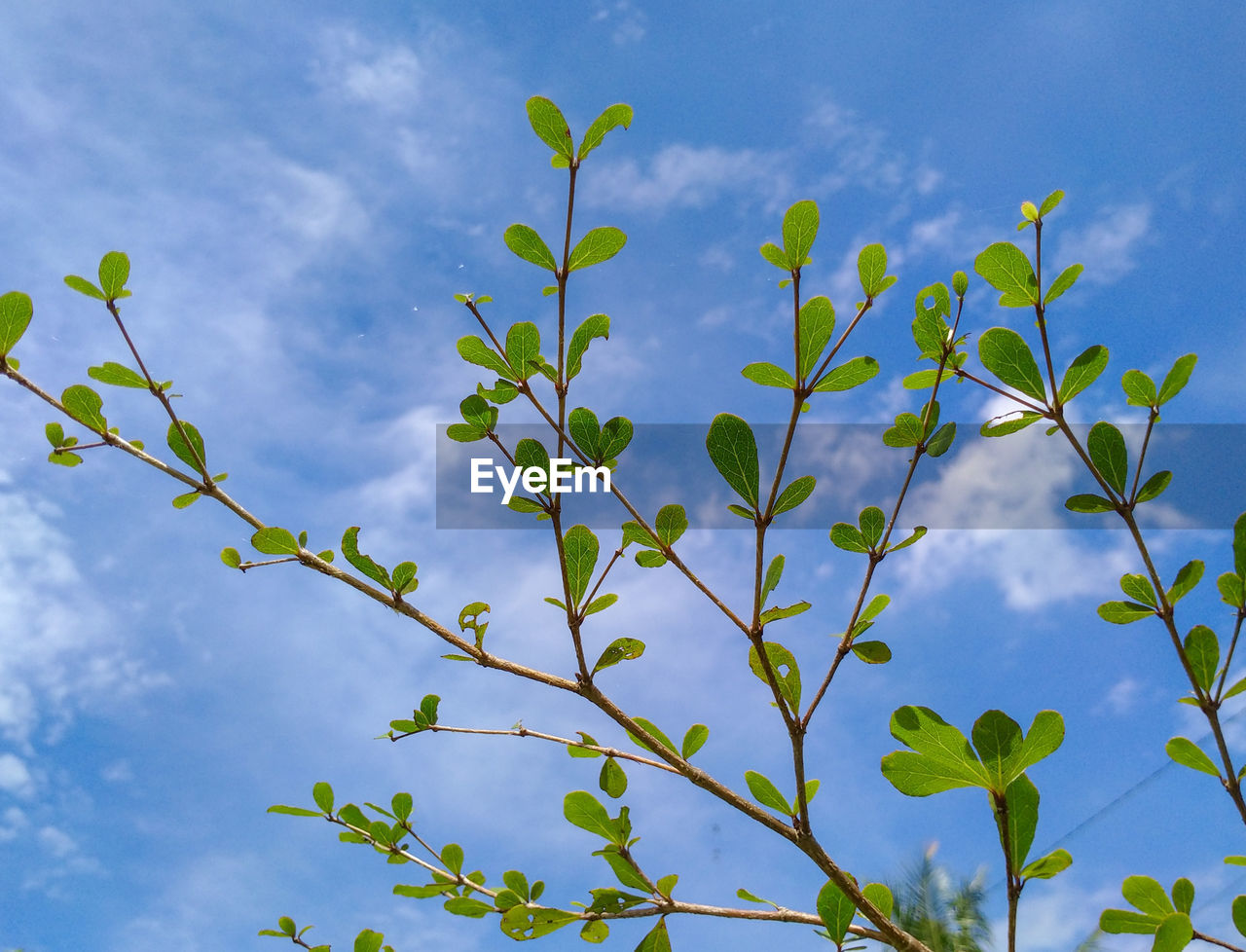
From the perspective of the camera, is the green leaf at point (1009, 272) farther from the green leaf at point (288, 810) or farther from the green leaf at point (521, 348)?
the green leaf at point (288, 810)

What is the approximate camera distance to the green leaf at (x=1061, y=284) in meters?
1.01

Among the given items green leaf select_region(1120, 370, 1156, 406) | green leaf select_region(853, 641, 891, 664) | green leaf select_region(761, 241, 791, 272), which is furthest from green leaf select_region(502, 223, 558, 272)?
green leaf select_region(1120, 370, 1156, 406)

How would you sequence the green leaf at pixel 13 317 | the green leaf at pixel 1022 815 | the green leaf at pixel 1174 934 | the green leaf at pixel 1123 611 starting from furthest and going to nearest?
1. the green leaf at pixel 13 317
2. the green leaf at pixel 1123 611
3. the green leaf at pixel 1022 815
4. the green leaf at pixel 1174 934

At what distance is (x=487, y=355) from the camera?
1.10 metres

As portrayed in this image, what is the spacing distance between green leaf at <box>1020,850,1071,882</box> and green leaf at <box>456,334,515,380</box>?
82 centimetres

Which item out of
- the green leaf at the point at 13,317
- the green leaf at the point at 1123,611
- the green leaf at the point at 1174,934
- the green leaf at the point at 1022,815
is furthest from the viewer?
the green leaf at the point at 13,317

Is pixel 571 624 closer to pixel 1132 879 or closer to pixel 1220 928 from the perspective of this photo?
pixel 1132 879

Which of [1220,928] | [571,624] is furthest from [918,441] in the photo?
[1220,928]

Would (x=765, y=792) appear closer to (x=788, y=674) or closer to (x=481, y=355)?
(x=788, y=674)

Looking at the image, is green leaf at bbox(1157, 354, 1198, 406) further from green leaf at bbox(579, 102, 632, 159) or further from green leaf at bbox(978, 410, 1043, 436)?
green leaf at bbox(579, 102, 632, 159)

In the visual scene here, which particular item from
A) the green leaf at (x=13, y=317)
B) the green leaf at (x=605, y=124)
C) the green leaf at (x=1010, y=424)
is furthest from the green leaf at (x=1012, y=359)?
the green leaf at (x=13, y=317)

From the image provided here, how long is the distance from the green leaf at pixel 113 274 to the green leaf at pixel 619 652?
0.86 m

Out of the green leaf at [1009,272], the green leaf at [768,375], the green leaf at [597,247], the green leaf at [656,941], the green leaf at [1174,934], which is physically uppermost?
the green leaf at [597,247]

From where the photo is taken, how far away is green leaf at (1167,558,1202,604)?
922mm
